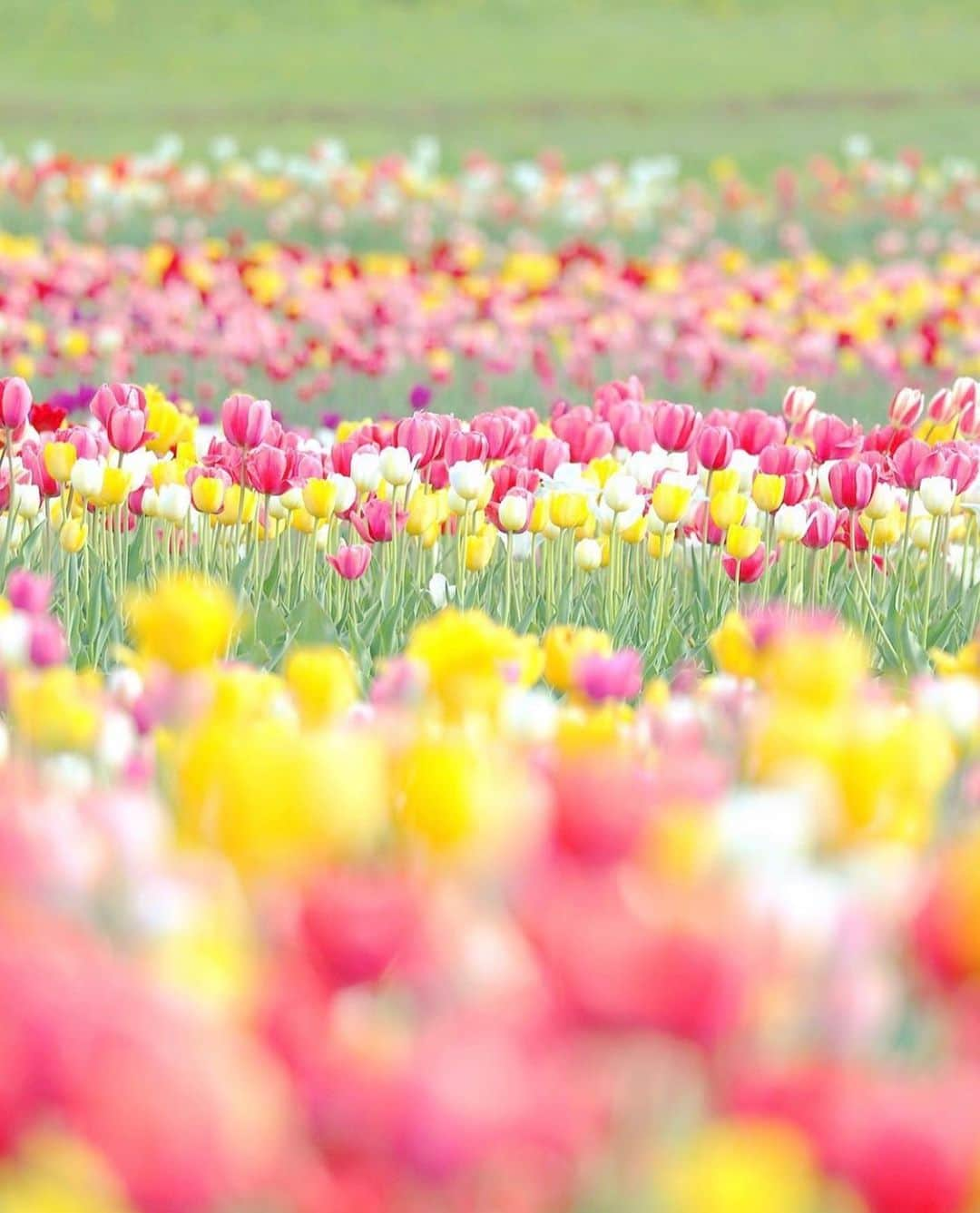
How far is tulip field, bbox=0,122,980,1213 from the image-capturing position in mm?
940

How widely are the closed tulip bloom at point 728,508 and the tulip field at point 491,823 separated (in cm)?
1

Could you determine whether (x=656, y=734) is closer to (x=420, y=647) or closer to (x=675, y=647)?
(x=420, y=647)

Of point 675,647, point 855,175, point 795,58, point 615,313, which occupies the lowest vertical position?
point 675,647

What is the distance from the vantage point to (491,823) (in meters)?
1.32

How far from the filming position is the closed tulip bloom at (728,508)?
156 inches

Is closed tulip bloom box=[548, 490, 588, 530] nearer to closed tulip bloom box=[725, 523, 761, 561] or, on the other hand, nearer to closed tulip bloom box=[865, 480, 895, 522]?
closed tulip bloom box=[725, 523, 761, 561]

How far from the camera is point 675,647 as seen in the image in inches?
157

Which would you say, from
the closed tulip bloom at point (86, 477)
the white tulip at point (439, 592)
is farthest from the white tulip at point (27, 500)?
the white tulip at point (439, 592)

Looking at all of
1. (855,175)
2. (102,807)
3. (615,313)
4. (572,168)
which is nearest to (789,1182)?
(102,807)

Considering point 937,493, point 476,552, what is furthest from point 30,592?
point 937,493

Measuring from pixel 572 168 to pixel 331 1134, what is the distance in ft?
59.3

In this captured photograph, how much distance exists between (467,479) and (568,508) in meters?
0.23

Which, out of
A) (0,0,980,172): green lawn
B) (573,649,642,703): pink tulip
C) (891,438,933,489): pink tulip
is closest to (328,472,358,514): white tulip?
(891,438,933,489): pink tulip

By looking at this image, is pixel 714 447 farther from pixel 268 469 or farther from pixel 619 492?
pixel 268 469
